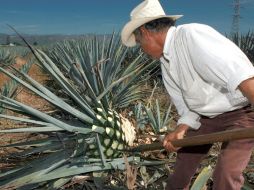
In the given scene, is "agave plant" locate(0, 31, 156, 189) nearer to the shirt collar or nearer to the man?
the man

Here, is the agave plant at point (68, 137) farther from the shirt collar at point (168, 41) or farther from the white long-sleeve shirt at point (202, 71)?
the shirt collar at point (168, 41)

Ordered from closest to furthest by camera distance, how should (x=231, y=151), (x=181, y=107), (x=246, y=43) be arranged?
(x=231, y=151) < (x=181, y=107) < (x=246, y=43)

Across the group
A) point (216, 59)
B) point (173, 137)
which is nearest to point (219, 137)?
point (216, 59)

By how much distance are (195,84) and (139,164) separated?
1279 mm

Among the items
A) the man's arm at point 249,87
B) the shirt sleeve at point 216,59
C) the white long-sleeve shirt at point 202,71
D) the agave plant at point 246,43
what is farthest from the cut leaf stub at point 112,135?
the agave plant at point 246,43

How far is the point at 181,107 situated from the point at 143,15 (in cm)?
65

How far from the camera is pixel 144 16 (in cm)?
307

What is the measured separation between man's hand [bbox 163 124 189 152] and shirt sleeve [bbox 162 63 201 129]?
0.13 ft

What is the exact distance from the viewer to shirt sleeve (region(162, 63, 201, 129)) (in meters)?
3.30

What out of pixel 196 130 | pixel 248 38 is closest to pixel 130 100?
pixel 196 130

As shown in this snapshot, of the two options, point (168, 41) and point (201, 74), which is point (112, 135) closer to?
point (168, 41)

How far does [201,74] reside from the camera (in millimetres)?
2797

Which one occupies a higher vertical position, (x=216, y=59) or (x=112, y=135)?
(x=216, y=59)

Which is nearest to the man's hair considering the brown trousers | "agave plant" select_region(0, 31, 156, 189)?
the brown trousers
